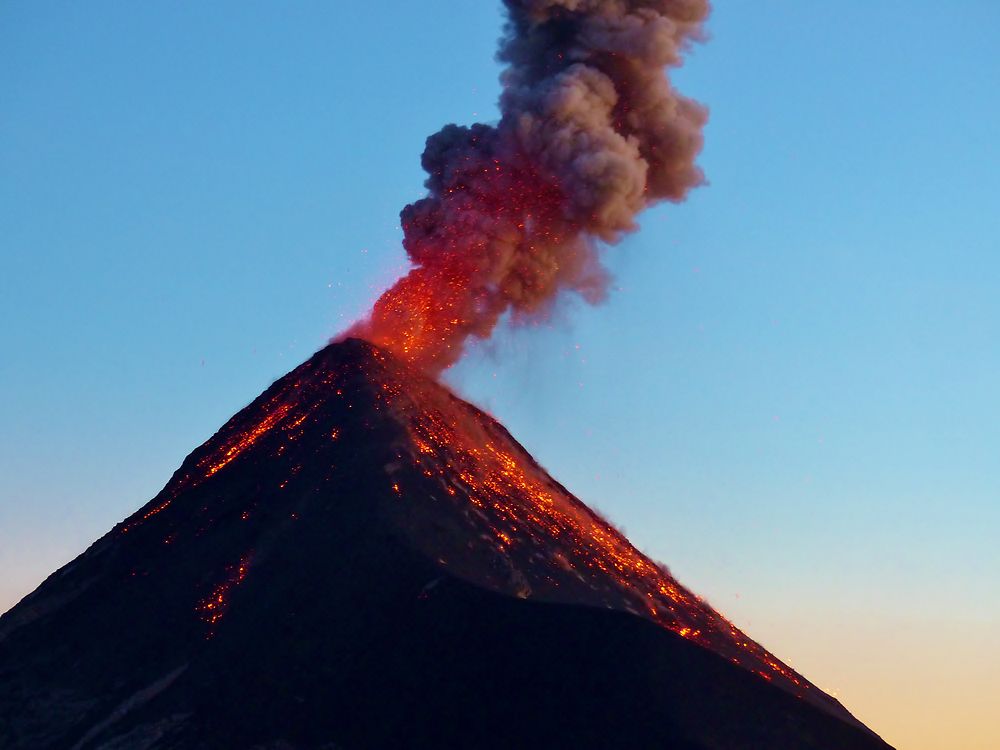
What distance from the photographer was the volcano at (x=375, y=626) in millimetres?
49844

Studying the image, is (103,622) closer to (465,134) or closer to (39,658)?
(39,658)

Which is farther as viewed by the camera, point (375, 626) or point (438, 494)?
point (438, 494)

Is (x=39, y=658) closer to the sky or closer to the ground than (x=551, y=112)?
closer to the ground

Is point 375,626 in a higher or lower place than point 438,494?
lower

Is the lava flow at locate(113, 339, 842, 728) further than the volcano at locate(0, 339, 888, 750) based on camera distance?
Yes

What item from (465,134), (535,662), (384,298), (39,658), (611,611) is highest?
(465,134)

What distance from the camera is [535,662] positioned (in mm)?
50906

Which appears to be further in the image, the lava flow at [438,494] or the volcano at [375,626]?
the lava flow at [438,494]

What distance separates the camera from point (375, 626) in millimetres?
53031

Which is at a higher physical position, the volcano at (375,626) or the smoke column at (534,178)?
the smoke column at (534,178)

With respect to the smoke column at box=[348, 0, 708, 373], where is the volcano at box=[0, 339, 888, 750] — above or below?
below

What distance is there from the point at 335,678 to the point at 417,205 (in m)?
29.4

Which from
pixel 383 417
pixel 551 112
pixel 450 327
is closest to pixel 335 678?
pixel 383 417

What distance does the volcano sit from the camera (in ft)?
164
